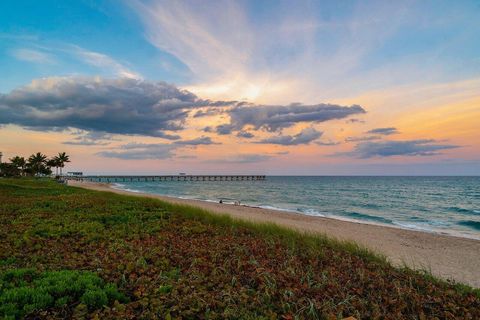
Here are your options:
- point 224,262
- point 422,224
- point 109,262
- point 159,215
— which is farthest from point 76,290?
point 422,224

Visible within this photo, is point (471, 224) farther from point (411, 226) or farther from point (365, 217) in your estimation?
point (365, 217)

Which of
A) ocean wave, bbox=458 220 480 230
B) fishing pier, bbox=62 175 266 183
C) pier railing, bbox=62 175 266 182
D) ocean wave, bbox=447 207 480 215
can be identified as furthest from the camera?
pier railing, bbox=62 175 266 182

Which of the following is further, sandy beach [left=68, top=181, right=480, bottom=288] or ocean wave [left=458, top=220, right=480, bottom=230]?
ocean wave [left=458, top=220, right=480, bottom=230]

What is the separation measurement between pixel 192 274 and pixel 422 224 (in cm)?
2781

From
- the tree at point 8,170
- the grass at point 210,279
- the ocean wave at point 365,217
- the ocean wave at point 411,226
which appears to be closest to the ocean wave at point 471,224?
the ocean wave at point 411,226

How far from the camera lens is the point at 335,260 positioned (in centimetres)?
811

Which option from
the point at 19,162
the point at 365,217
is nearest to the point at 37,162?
the point at 19,162

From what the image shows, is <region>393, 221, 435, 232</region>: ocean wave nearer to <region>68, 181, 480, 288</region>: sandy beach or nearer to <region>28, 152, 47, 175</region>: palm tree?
<region>68, 181, 480, 288</region>: sandy beach

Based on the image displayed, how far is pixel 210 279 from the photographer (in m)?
6.03

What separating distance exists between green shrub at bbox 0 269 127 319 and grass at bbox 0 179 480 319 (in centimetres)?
2

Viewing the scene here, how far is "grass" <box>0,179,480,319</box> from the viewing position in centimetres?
482

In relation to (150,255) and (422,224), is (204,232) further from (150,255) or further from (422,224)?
(422,224)

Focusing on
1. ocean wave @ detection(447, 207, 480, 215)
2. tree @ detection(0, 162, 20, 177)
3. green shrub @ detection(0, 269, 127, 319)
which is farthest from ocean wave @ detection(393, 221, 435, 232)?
tree @ detection(0, 162, 20, 177)

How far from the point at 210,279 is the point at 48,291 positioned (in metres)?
2.69
